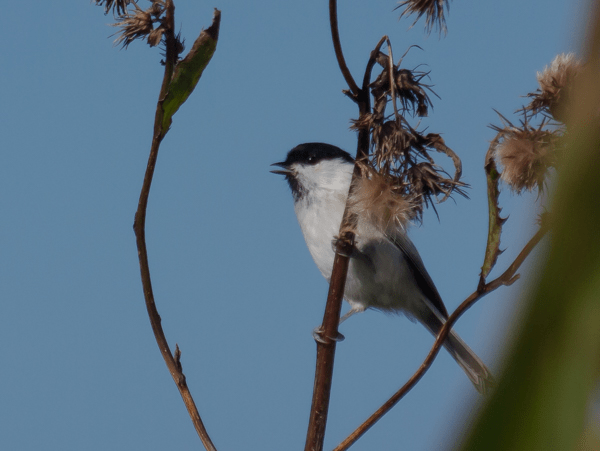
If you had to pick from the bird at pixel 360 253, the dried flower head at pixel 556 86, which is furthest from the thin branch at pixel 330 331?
the bird at pixel 360 253

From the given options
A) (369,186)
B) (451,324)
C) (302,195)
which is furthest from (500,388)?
(302,195)

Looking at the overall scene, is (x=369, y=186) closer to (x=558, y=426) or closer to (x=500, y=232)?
(x=500, y=232)

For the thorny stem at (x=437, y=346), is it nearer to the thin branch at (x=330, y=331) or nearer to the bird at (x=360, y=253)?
the thin branch at (x=330, y=331)

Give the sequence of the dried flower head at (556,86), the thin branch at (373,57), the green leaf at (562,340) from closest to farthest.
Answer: the green leaf at (562,340)
the dried flower head at (556,86)
the thin branch at (373,57)

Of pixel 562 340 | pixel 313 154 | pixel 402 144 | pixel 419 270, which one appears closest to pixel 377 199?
pixel 402 144

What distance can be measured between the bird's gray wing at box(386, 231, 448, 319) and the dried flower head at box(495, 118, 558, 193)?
2.07 meters

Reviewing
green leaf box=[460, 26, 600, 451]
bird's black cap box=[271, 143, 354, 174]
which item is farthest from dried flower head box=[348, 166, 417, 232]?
bird's black cap box=[271, 143, 354, 174]

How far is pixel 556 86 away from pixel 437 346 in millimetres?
607

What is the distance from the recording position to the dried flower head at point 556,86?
131 centimetres

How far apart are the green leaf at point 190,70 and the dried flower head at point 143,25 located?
149 millimetres

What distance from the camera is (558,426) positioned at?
27 cm

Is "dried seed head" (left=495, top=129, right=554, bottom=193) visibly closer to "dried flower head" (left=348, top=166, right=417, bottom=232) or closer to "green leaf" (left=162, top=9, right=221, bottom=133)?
"dried flower head" (left=348, top=166, right=417, bottom=232)

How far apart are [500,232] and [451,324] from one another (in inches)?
8.1

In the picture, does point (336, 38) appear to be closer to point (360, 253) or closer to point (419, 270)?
point (360, 253)
